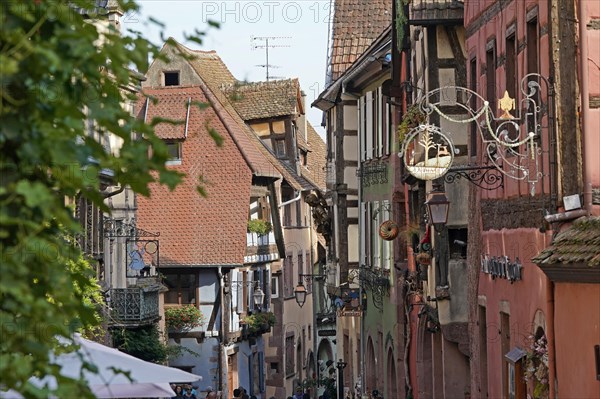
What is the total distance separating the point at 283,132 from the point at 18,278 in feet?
158

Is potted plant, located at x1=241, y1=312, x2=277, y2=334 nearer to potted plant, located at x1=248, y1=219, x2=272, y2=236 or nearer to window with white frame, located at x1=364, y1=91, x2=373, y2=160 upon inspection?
potted plant, located at x1=248, y1=219, x2=272, y2=236

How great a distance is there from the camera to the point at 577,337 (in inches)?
505

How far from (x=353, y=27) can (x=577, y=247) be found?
26407 millimetres

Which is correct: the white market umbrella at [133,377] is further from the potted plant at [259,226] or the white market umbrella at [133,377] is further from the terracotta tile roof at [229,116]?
the potted plant at [259,226]

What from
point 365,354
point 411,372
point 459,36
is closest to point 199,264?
point 365,354

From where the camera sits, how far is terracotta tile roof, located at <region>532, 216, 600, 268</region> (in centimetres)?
1216

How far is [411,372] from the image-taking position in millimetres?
26844

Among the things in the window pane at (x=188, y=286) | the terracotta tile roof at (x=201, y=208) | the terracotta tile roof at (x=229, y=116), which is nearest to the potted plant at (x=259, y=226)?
the terracotta tile roof at (x=201, y=208)

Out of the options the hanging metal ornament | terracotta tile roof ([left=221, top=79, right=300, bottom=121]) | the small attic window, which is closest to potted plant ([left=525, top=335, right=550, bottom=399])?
the hanging metal ornament

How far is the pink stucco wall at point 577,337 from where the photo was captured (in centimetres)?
1222

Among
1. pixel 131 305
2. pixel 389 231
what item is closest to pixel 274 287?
pixel 131 305

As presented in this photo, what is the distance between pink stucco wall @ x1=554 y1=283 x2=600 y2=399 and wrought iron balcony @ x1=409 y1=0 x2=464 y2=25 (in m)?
8.82

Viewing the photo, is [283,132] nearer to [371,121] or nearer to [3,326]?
[371,121]

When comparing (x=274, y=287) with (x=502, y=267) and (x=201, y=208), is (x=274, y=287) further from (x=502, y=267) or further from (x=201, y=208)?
(x=502, y=267)
